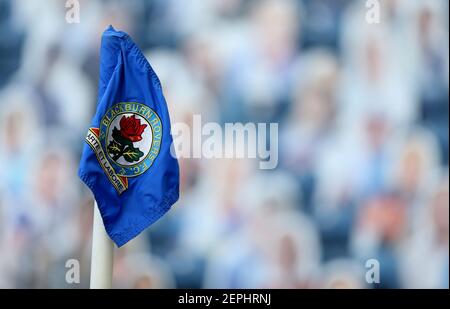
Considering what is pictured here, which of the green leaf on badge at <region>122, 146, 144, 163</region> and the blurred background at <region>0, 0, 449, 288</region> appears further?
the blurred background at <region>0, 0, 449, 288</region>

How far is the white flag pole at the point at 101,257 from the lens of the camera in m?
3.70

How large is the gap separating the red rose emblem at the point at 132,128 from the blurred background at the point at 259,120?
7.03 feet

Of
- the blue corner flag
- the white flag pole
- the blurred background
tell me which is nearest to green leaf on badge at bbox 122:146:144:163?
the blue corner flag

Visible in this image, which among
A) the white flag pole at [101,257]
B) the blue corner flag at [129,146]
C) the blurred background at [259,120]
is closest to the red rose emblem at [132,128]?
the blue corner flag at [129,146]

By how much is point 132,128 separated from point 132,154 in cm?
15

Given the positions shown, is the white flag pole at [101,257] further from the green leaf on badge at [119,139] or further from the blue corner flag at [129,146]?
the green leaf on badge at [119,139]

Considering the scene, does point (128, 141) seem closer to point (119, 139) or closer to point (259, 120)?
point (119, 139)

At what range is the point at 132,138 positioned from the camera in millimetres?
3867

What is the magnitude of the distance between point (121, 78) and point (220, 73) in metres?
2.29

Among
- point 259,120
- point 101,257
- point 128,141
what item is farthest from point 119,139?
point 259,120

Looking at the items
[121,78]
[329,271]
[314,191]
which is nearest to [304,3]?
[314,191]

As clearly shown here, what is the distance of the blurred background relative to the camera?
5.96m

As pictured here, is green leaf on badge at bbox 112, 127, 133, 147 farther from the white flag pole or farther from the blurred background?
the blurred background

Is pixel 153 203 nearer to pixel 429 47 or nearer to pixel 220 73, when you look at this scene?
pixel 220 73
